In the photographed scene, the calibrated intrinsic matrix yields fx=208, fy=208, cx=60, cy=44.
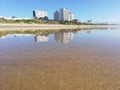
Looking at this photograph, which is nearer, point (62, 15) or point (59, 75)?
point (59, 75)

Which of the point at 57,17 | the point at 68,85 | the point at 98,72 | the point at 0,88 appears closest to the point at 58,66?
the point at 98,72

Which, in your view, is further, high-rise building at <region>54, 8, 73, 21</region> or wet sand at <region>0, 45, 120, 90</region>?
high-rise building at <region>54, 8, 73, 21</region>

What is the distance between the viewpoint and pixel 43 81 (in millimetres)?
6637

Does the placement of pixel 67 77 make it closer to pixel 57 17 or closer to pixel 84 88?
pixel 84 88

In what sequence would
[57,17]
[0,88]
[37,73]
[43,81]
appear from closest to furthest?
[0,88], [43,81], [37,73], [57,17]

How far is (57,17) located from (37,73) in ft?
590

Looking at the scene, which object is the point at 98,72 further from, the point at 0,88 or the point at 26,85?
the point at 0,88

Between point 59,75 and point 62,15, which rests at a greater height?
point 62,15

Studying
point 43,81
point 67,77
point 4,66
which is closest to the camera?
point 43,81

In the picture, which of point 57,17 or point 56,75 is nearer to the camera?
point 56,75

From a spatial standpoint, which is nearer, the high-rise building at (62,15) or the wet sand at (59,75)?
the wet sand at (59,75)

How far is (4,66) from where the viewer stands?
8.63m

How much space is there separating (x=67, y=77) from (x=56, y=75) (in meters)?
0.46

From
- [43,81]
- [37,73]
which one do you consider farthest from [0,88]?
[37,73]
